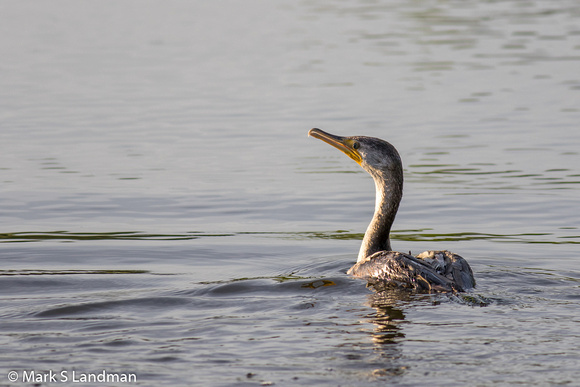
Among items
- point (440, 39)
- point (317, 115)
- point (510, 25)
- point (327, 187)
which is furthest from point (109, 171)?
point (510, 25)

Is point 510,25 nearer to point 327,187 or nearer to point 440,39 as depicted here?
point 440,39

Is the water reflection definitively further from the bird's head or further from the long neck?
the bird's head

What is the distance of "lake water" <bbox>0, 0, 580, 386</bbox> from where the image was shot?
6.64 meters

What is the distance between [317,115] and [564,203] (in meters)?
6.43

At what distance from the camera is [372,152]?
9.91 m

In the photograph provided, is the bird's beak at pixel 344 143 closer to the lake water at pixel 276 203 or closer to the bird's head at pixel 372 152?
the bird's head at pixel 372 152

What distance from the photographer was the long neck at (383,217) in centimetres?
979

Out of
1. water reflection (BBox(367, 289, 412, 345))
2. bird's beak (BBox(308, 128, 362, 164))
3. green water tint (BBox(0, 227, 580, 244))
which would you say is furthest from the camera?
green water tint (BBox(0, 227, 580, 244))

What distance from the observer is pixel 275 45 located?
85.2 feet

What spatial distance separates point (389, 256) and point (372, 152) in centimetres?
149

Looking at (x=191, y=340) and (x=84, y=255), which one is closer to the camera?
(x=191, y=340)

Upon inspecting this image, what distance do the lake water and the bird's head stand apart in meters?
1.13

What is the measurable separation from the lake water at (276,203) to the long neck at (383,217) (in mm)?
498

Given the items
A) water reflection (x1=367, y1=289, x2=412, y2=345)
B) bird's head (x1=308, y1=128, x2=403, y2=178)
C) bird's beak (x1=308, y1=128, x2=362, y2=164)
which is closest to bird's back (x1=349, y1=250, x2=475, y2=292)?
water reflection (x1=367, y1=289, x2=412, y2=345)
